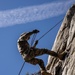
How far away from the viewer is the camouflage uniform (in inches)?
773

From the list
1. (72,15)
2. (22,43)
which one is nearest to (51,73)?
(22,43)

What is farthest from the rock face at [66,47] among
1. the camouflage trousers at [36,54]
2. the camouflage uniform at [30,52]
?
the camouflage uniform at [30,52]

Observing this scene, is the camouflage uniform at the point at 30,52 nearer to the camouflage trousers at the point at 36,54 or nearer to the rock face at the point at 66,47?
the camouflage trousers at the point at 36,54

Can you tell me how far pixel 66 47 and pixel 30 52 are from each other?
2249mm

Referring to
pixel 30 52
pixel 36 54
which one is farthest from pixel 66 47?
pixel 30 52

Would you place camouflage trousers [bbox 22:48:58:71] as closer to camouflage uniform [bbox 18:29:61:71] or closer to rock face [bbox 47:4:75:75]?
camouflage uniform [bbox 18:29:61:71]

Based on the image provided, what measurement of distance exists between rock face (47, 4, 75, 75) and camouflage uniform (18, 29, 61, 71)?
2.84 ft

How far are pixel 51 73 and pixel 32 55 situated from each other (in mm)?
1659

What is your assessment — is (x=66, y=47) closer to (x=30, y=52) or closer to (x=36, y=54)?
(x=36, y=54)

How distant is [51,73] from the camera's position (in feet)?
65.2

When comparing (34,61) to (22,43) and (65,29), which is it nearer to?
(22,43)

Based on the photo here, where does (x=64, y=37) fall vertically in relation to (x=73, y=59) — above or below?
above

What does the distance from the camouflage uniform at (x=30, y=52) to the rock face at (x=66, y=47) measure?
34.1 inches

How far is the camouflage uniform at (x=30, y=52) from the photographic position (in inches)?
773
